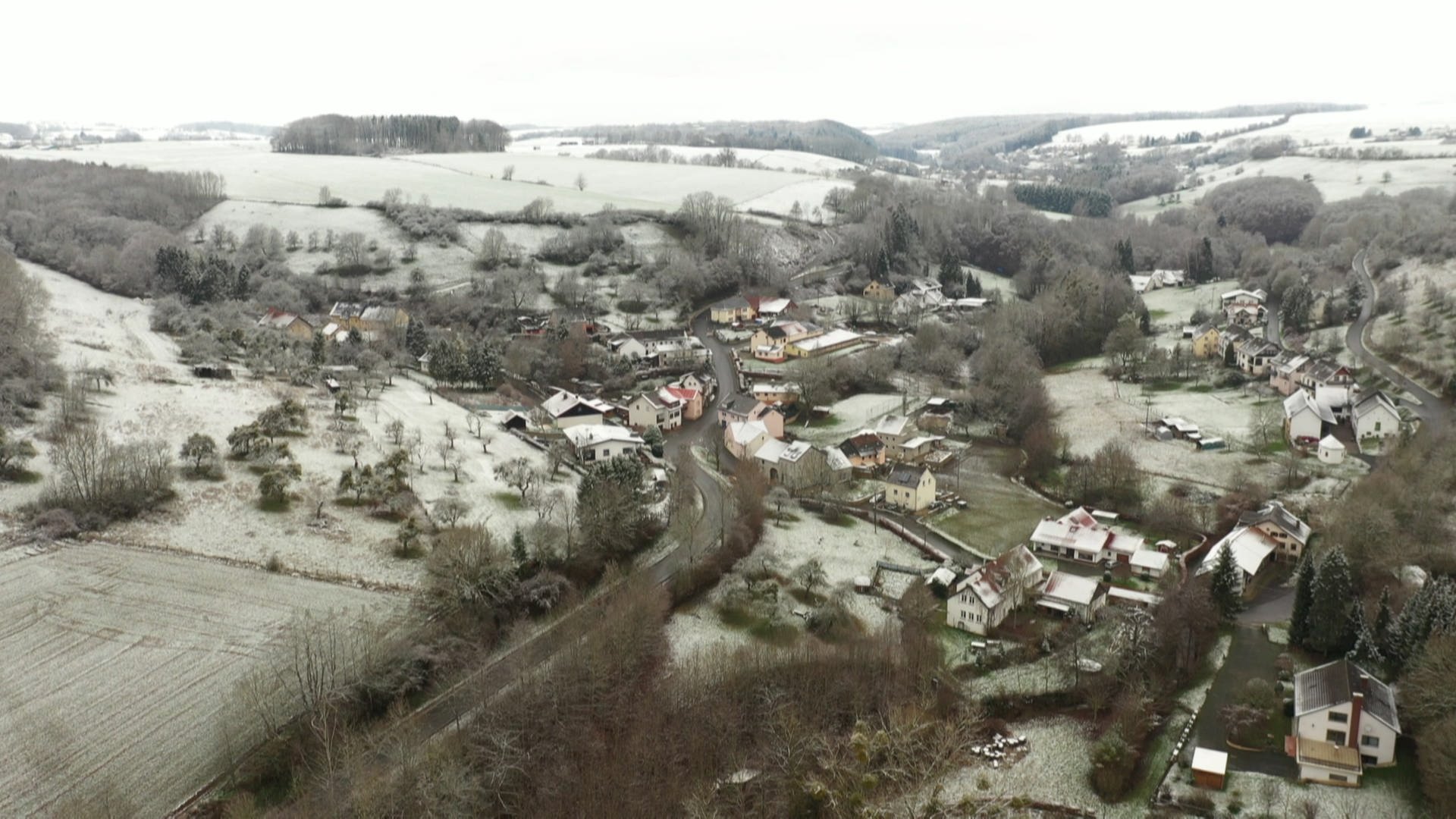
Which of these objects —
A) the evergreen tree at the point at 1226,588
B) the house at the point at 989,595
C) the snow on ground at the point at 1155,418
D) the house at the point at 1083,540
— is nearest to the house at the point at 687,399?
the snow on ground at the point at 1155,418

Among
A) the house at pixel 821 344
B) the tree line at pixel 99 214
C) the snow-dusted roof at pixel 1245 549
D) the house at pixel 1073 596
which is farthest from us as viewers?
the tree line at pixel 99 214

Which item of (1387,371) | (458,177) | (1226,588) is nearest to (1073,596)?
(1226,588)

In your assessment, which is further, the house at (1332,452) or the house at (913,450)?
the house at (913,450)

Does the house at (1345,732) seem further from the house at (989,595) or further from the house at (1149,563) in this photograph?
the house at (1149,563)

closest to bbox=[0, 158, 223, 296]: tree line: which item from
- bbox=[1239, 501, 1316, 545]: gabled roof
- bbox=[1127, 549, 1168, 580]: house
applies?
bbox=[1127, 549, 1168, 580]: house

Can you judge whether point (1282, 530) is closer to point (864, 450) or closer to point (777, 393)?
point (864, 450)
